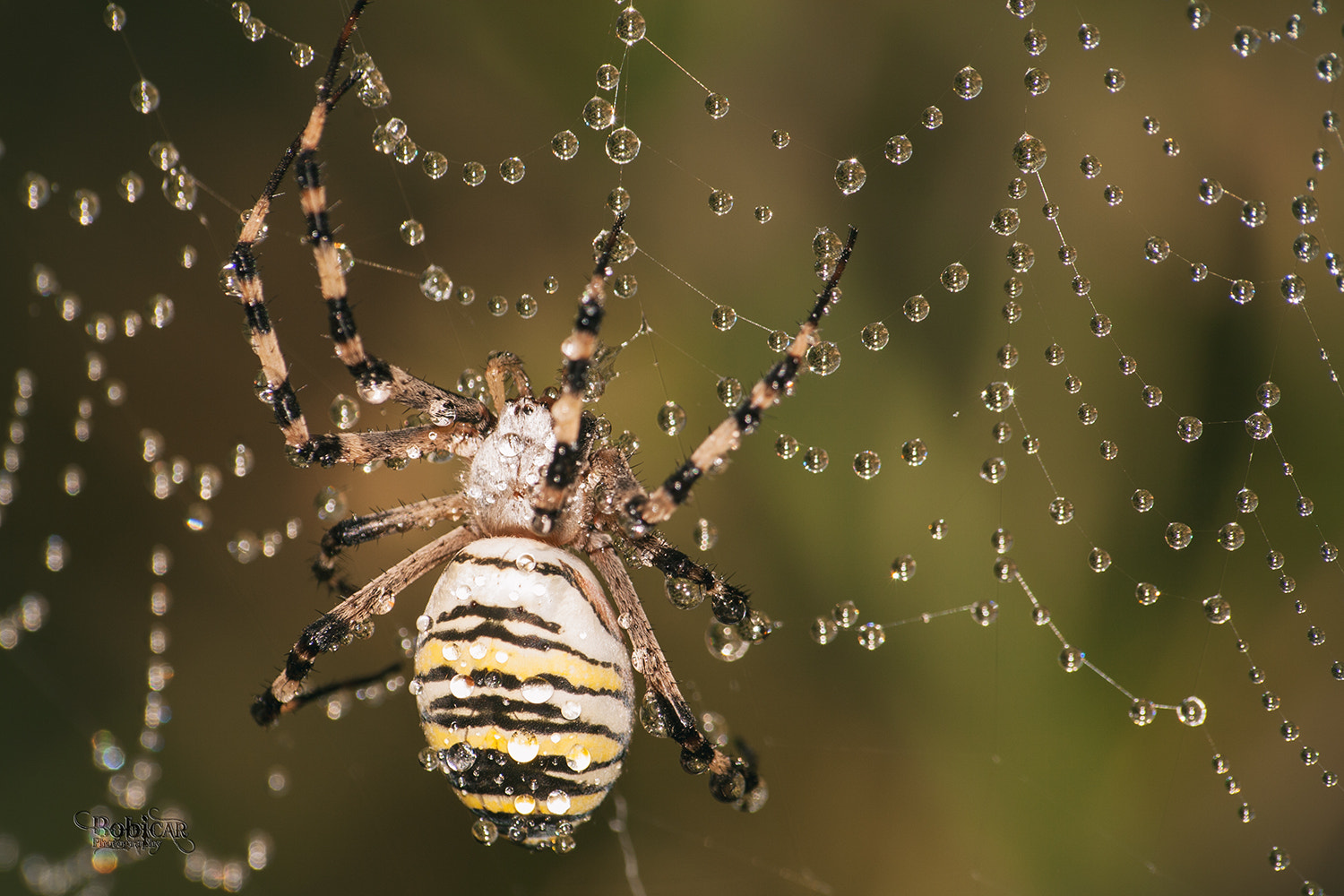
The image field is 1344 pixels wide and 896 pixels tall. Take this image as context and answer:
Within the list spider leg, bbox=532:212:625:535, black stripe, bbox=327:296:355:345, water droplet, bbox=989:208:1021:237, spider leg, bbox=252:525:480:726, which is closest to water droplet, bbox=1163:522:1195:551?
water droplet, bbox=989:208:1021:237

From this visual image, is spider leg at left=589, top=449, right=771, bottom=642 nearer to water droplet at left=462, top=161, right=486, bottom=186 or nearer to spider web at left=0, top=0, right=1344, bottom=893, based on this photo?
spider web at left=0, top=0, right=1344, bottom=893

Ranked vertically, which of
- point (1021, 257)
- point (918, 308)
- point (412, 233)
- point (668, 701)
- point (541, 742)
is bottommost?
point (668, 701)

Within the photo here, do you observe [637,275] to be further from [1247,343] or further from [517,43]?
[1247,343]

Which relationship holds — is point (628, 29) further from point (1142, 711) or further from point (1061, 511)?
point (1142, 711)

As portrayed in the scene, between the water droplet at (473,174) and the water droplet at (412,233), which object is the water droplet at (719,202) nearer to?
the water droplet at (473,174)

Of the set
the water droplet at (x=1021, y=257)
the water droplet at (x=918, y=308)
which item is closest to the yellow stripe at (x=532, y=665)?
the water droplet at (x=918, y=308)

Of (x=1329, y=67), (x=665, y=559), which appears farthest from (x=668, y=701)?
(x=1329, y=67)
